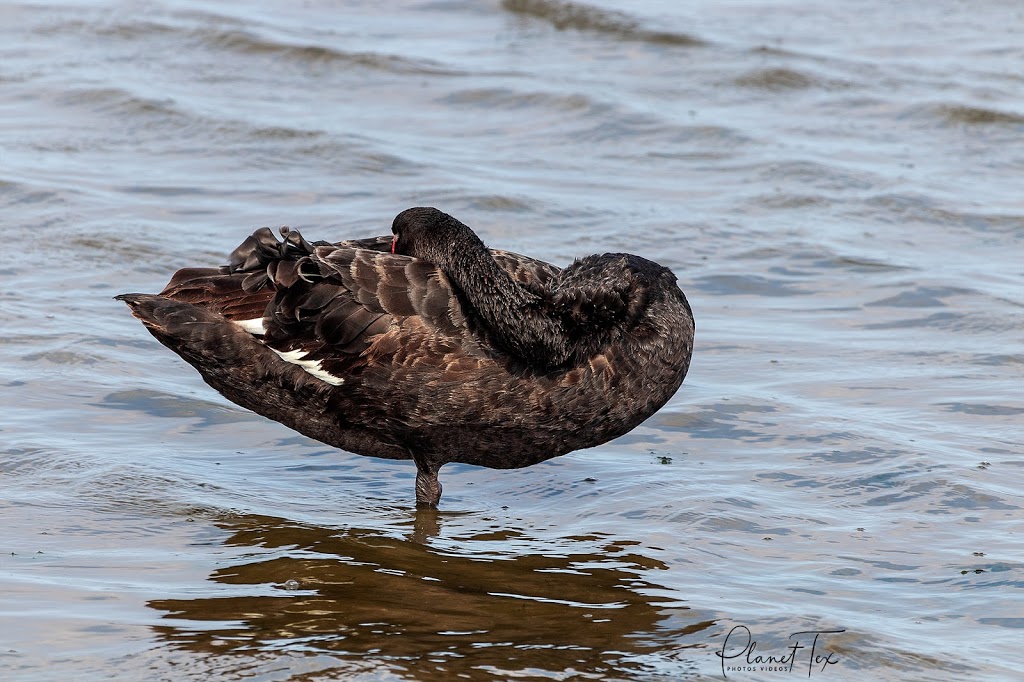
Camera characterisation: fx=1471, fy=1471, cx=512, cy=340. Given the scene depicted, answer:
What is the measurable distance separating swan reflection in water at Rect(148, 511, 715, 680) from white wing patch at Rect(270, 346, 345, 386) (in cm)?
59

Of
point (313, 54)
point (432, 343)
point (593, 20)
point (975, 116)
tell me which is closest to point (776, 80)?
point (975, 116)

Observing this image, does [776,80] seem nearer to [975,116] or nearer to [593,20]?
[975,116]

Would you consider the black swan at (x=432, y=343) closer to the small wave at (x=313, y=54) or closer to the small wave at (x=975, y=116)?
the small wave at (x=975, y=116)

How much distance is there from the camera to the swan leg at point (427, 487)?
604 centimetres

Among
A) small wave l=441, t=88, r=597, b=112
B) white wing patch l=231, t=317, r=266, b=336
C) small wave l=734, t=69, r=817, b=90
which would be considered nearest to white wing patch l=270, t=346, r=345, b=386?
white wing patch l=231, t=317, r=266, b=336

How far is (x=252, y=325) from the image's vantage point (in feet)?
19.5

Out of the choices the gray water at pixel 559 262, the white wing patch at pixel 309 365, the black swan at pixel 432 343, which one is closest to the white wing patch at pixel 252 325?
the black swan at pixel 432 343

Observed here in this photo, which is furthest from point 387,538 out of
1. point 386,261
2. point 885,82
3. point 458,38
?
point 458,38

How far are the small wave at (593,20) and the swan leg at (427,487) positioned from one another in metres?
9.16

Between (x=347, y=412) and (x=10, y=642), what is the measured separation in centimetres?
170

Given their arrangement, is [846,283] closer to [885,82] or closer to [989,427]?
[989,427]

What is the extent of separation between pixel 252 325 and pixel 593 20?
10063 millimetres

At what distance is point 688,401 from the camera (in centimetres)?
719

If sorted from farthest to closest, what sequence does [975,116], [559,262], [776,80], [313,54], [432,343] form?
[313,54], [776,80], [975,116], [559,262], [432,343]
